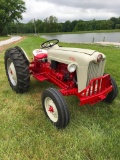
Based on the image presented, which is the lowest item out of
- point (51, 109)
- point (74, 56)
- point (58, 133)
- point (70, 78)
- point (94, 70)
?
point (58, 133)

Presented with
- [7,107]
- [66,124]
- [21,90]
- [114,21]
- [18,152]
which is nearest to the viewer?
[18,152]

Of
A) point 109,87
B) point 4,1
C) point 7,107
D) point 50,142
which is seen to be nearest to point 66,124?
point 50,142

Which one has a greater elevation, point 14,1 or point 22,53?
point 14,1

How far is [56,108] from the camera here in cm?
297

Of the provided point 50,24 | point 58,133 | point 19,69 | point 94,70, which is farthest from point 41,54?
point 50,24

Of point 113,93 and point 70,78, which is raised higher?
point 70,78

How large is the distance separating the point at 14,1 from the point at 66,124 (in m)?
48.2

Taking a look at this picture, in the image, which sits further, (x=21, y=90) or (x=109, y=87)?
(x=21, y=90)

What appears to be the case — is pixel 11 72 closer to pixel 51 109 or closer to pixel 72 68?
pixel 51 109

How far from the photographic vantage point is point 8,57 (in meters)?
4.40

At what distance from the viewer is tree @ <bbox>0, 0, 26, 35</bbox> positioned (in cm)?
4306

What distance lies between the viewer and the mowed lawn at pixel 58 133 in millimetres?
2484

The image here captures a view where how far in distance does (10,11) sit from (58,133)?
46.8 meters

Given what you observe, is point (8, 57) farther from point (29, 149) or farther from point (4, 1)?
point (4, 1)
